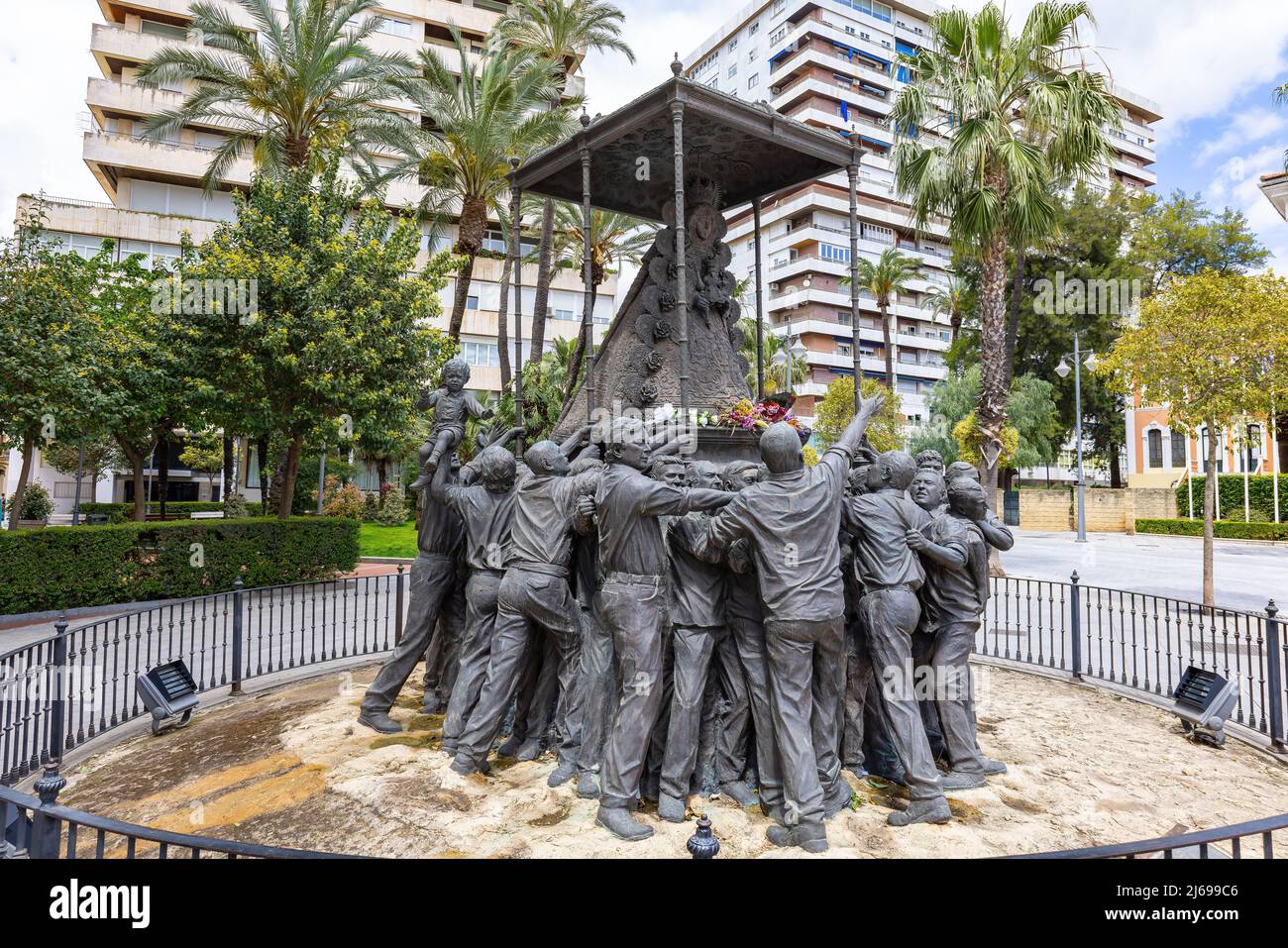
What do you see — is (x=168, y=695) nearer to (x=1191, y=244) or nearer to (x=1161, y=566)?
(x=1161, y=566)

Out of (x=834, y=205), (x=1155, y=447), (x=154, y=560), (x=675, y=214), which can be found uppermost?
(x=834, y=205)

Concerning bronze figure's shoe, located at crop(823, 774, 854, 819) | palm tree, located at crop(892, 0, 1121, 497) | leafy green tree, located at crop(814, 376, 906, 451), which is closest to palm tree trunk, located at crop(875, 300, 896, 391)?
leafy green tree, located at crop(814, 376, 906, 451)

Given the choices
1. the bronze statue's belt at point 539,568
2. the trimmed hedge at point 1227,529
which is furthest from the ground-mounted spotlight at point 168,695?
the trimmed hedge at point 1227,529

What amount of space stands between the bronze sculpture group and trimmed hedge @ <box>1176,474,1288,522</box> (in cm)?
3315

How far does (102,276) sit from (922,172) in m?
23.8

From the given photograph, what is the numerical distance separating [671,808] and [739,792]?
1.98 ft

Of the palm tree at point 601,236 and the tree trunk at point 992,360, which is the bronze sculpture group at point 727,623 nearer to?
the tree trunk at point 992,360

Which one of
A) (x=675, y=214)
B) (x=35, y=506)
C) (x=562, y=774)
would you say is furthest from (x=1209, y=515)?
(x=35, y=506)

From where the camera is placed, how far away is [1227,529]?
30359mm

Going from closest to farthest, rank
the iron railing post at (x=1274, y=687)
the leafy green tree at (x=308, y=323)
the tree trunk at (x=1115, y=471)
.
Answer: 1. the iron railing post at (x=1274, y=687)
2. the leafy green tree at (x=308, y=323)
3. the tree trunk at (x=1115, y=471)

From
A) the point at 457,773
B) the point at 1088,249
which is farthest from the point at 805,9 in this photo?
the point at 457,773

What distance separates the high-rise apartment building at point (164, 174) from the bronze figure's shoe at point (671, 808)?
97.9 ft

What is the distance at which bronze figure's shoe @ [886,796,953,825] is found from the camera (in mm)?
4875

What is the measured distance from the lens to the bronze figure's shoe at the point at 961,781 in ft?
18.0
